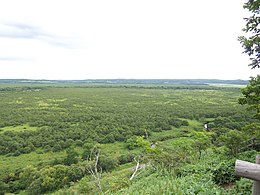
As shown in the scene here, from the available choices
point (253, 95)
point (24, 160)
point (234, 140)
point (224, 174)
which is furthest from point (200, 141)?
point (24, 160)

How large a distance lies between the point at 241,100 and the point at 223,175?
Result: 3116 mm

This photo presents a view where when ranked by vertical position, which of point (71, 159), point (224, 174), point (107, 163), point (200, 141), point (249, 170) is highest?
point (249, 170)

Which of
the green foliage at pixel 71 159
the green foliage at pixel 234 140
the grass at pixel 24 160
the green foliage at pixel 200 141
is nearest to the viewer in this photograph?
the green foliage at pixel 234 140

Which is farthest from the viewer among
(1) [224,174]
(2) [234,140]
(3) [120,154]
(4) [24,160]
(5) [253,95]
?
(3) [120,154]

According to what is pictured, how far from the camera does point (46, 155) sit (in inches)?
1112

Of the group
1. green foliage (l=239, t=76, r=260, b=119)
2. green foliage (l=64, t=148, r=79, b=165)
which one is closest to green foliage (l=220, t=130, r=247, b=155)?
green foliage (l=239, t=76, r=260, b=119)

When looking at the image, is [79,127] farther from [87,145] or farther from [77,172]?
[77,172]

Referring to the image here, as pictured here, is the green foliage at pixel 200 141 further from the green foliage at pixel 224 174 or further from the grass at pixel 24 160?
the grass at pixel 24 160

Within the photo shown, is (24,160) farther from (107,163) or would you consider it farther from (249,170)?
(249,170)

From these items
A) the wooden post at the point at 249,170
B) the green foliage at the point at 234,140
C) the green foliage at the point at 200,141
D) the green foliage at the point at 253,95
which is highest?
the green foliage at the point at 253,95

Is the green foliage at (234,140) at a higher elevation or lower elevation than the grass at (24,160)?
higher
